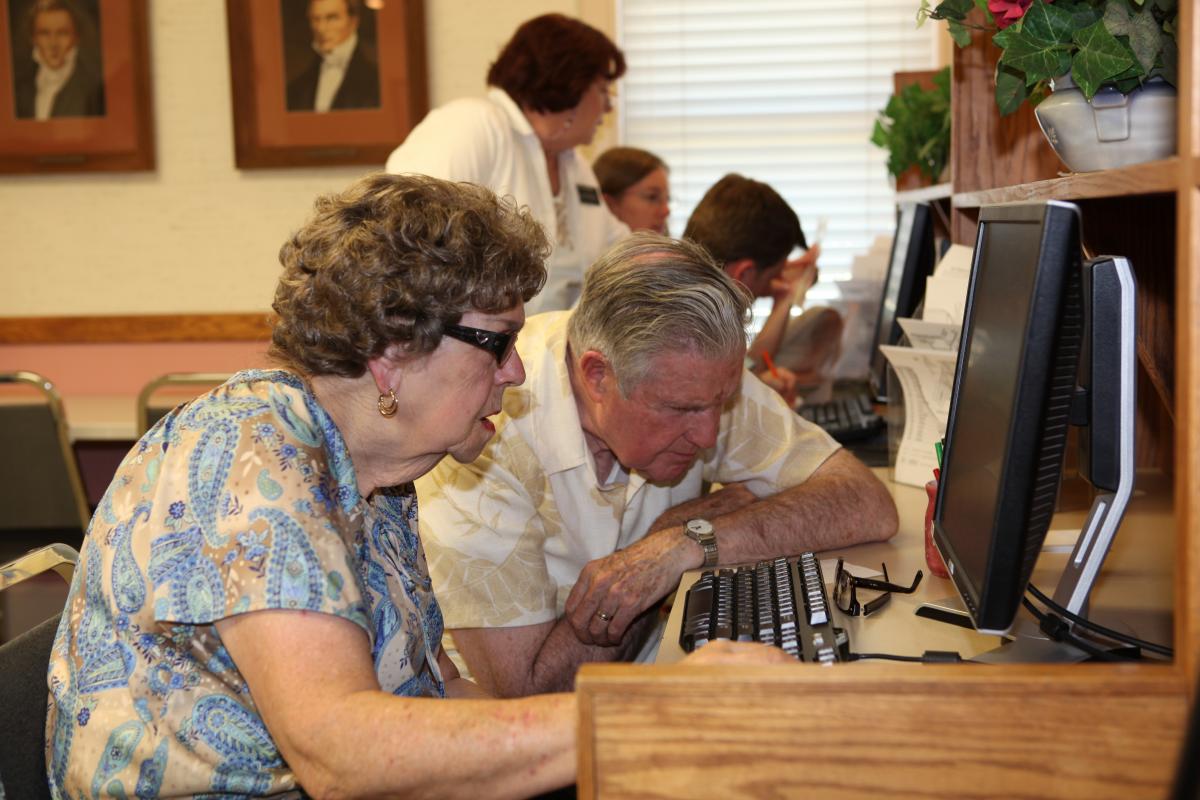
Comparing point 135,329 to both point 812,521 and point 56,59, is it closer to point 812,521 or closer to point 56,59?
point 56,59

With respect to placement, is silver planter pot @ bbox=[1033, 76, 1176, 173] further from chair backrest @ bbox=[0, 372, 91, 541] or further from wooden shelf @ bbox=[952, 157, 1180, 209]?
chair backrest @ bbox=[0, 372, 91, 541]

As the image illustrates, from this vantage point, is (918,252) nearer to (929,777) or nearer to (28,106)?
(929,777)

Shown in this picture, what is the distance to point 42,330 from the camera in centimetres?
443

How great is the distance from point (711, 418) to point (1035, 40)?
699 millimetres

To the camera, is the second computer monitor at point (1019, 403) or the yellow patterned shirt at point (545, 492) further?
the yellow patterned shirt at point (545, 492)

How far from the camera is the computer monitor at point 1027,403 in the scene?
94cm

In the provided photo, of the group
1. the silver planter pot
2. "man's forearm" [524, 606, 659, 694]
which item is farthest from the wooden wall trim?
the silver planter pot

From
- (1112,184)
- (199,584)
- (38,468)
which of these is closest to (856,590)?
(1112,184)

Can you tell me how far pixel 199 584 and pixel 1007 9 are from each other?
106cm

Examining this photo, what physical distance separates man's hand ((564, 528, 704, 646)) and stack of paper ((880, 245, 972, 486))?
1.88 ft

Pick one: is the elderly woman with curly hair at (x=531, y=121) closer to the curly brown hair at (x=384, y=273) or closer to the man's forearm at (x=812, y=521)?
the man's forearm at (x=812, y=521)

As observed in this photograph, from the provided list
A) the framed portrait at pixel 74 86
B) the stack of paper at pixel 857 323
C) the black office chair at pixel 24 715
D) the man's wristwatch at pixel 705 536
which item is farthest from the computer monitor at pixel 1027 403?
the framed portrait at pixel 74 86

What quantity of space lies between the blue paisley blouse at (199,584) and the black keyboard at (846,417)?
171 centimetres

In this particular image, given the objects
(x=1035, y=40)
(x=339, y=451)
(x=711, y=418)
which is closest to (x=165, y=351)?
(x=711, y=418)
